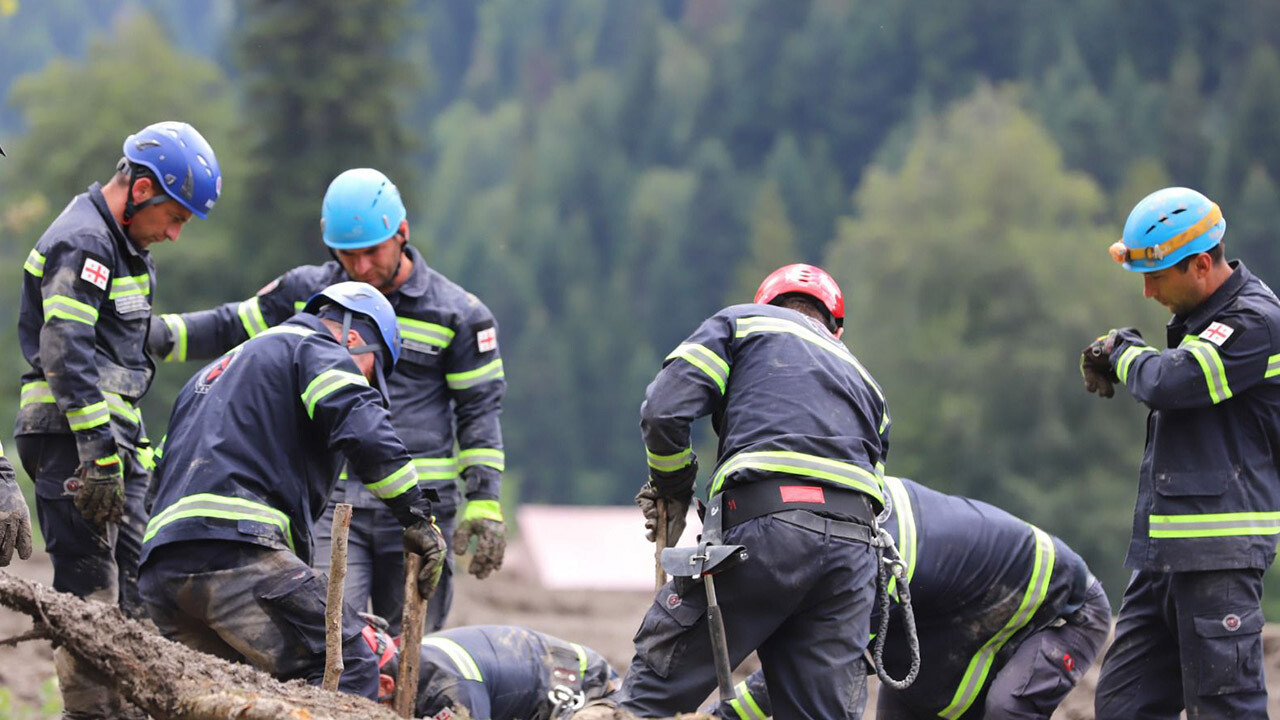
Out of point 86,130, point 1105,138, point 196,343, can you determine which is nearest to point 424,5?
point 1105,138

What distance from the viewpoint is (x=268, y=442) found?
5789 millimetres

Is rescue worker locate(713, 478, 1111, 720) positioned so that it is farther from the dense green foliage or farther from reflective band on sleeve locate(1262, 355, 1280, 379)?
the dense green foliage

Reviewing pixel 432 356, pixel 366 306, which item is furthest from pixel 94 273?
pixel 432 356

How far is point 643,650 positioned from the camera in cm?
561

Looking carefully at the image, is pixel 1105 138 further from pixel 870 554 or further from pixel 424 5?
pixel 870 554

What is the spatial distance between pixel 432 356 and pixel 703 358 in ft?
7.65

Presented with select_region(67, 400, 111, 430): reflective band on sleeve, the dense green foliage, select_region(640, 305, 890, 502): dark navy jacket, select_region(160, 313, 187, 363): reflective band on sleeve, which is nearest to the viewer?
select_region(640, 305, 890, 502): dark navy jacket

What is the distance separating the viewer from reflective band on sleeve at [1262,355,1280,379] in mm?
6168

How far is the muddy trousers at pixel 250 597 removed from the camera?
18.6 ft

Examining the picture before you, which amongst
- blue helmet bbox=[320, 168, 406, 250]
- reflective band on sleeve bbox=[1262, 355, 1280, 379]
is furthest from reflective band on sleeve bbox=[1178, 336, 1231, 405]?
blue helmet bbox=[320, 168, 406, 250]

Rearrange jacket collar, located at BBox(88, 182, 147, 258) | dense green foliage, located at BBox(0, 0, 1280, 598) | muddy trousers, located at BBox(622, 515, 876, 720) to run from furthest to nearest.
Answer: dense green foliage, located at BBox(0, 0, 1280, 598) → jacket collar, located at BBox(88, 182, 147, 258) → muddy trousers, located at BBox(622, 515, 876, 720)

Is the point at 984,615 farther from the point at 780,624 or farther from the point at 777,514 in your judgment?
the point at 777,514

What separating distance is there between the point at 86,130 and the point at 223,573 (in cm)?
3309

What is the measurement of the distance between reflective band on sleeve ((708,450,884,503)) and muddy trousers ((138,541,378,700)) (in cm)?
155
